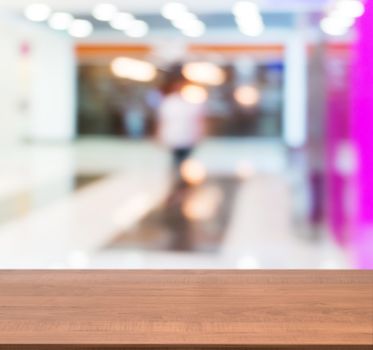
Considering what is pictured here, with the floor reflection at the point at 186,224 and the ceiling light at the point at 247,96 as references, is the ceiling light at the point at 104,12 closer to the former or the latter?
Result: the floor reflection at the point at 186,224

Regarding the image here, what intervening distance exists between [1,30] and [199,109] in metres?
8.21

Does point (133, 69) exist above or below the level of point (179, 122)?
above

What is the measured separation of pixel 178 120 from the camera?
1636cm

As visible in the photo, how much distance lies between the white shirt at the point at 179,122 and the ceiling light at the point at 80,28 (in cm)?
584

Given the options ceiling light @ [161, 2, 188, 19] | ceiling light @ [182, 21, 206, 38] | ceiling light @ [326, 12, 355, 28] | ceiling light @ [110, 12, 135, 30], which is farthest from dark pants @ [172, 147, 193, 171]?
ceiling light @ [326, 12, 355, 28]

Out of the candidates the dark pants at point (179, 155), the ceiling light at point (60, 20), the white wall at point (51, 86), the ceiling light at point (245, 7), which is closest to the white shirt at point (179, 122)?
the dark pants at point (179, 155)

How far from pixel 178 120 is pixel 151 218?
22.6 ft

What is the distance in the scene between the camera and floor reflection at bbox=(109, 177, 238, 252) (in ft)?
25.7

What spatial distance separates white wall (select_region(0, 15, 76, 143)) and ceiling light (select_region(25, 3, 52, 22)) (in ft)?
13.9

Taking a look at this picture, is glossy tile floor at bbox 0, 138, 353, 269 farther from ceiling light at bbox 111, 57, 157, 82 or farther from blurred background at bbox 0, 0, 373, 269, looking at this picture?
ceiling light at bbox 111, 57, 157, 82

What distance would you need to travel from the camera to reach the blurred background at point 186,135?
6.89 meters

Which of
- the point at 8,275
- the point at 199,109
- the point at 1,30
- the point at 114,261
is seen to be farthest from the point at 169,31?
the point at 8,275

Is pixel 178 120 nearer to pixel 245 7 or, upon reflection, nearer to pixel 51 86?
pixel 245 7

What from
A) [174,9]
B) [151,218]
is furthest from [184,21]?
[151,218]
